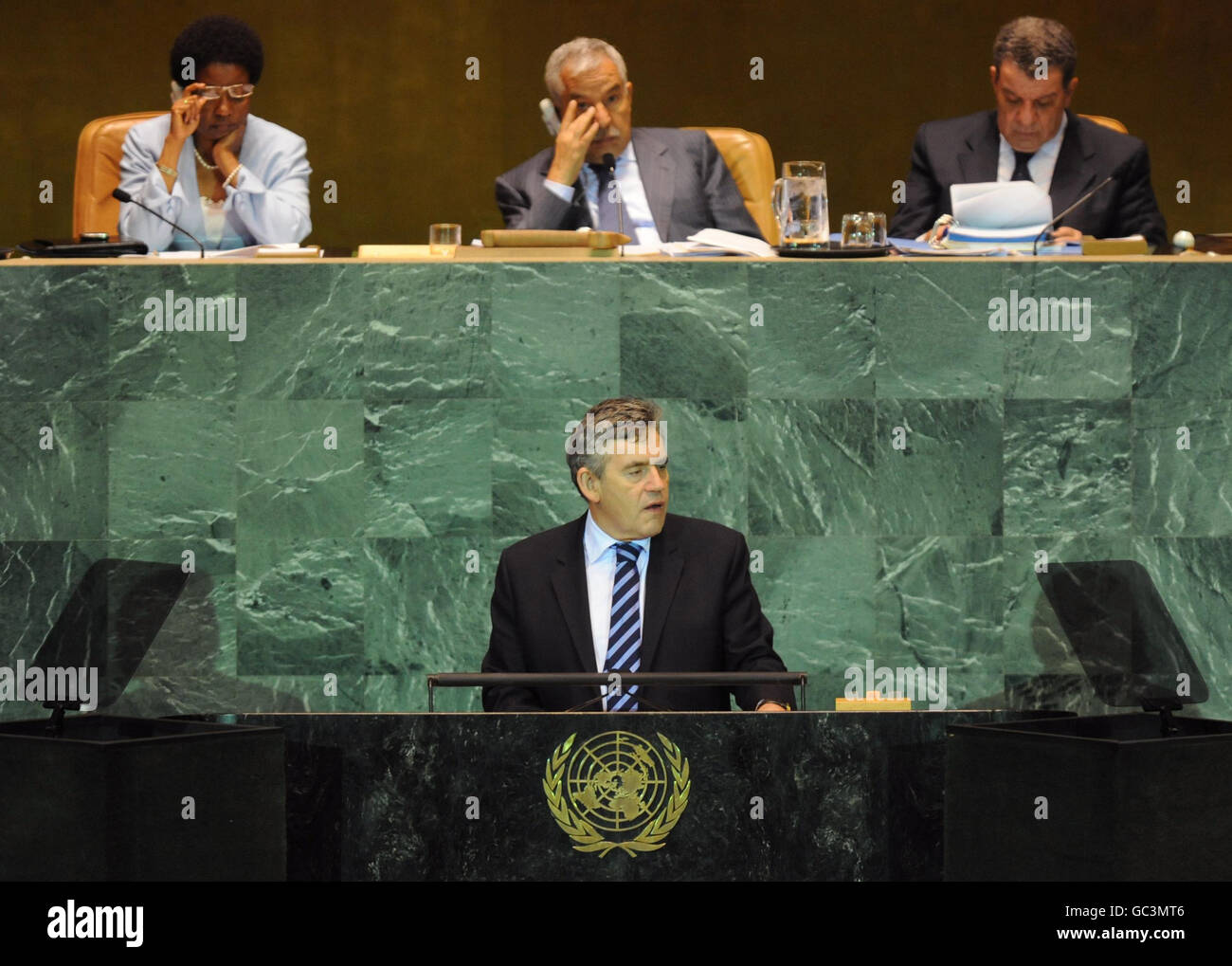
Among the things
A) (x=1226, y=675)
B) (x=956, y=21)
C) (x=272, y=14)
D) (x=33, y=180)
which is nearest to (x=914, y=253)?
(x=1226, y=675)

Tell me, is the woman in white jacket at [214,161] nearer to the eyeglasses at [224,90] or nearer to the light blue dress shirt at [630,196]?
the eyeglasses at [224,90]

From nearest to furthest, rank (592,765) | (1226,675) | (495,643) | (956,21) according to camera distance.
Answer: (592,765)
(495,643)
(1226,675)
(956,21)

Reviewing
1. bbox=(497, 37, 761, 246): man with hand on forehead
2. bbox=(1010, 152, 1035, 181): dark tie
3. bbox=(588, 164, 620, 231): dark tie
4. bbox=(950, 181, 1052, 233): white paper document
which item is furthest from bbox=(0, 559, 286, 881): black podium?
bbox=(1010, 152, 1035, 181): dark tie

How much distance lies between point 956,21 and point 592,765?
18.5ft

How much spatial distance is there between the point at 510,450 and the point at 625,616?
28.5 inches

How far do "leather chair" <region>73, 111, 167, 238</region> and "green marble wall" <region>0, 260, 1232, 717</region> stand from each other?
1.26 m

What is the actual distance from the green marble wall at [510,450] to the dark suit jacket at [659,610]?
517mm

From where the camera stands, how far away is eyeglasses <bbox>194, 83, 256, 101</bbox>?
4.98m

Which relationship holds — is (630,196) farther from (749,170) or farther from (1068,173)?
(1068,173)

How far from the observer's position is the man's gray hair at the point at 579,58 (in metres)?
4.95

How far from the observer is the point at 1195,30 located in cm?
741

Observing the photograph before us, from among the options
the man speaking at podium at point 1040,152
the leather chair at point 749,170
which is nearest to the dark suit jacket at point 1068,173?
the man speaking at podium at point 1040,152

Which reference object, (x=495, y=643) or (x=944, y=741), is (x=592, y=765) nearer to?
(x=944, y=741)

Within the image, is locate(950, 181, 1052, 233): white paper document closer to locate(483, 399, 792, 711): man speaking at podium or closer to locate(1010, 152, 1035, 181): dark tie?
locate(1010, 152, 1035, 181): dark tie
